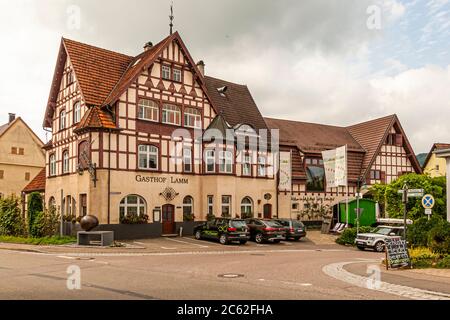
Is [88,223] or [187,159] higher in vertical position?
[187,159]

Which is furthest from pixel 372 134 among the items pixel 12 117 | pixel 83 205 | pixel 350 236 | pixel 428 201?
pixel 12 117

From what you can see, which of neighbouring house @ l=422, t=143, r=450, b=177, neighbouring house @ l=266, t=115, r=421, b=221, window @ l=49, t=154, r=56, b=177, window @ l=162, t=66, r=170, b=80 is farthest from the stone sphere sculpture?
neighbouring house @ l=422, t=143, r=450, b=177

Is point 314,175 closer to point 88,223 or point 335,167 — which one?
point 335,167

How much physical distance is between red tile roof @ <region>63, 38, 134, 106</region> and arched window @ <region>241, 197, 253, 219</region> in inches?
508

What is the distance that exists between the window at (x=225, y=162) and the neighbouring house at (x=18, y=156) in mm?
32005

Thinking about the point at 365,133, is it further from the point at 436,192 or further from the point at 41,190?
the point at 41,190

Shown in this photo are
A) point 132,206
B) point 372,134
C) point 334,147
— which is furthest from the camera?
point 372,134

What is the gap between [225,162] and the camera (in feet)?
118

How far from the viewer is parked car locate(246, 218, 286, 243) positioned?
30547mm

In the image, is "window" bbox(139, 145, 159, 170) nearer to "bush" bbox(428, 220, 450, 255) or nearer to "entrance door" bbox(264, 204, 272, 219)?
"entrance door" bbox(264, 204, 272, 219)

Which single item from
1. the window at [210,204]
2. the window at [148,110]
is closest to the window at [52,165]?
the window at [148,110]

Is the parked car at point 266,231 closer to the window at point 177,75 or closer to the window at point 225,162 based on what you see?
the window at point 225,162

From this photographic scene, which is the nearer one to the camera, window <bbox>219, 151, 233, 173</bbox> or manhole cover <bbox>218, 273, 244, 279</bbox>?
manhole cover <bbox>218, 273, 244, 279</bbox>

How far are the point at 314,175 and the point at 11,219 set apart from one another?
81.3ft
